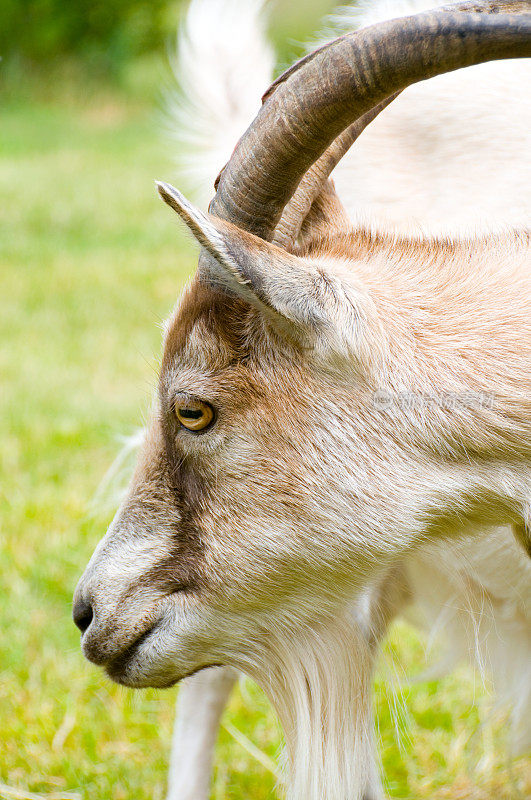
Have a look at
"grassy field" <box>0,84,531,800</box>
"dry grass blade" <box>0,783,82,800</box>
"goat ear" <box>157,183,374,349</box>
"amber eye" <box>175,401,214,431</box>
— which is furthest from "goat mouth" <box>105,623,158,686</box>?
"dry grass blade" <box>0,783,82,800</box>

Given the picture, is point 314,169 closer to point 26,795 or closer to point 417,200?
point 417,200

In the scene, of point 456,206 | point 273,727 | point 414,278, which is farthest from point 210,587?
point 273,727

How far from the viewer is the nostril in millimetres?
2145

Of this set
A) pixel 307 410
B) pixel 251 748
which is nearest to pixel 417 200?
pixel 307 410

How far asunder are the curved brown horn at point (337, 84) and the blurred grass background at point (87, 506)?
19.0 inches

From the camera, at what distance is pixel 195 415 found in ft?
6.43

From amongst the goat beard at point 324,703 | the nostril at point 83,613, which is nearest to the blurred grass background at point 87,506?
the goat beard at point 324,703

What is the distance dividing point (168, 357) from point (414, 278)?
504mm

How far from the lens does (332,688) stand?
7.68 ft

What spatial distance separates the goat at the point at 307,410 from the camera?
1803mm

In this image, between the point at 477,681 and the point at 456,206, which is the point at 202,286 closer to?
the point at 456,206

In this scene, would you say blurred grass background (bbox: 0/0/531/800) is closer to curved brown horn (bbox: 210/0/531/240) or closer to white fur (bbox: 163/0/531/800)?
white fur (bbox: 163/0/531/800)

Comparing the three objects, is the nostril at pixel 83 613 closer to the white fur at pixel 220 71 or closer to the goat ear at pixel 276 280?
the goat ear at pixel 276 280

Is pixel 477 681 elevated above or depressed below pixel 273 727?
above
